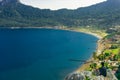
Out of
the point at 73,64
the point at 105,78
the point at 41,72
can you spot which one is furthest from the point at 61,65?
the point at 105,78

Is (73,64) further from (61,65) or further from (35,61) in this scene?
(35,61)

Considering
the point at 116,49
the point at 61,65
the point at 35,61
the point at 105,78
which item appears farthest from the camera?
the point at 116,49

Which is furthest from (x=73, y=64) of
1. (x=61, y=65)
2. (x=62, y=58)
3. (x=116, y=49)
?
(x=116, y=49)

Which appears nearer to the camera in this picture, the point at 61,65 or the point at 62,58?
the point at 61,65

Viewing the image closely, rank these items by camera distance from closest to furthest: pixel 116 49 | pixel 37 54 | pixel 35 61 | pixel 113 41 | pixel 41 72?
pixel 41 72, pixel 35 61, pixel 116 49, pixel 37 54, pixel 113 41

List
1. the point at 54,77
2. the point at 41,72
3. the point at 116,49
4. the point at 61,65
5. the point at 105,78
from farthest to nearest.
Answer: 1. the point at 116,49
2. the point at 61,65
3. the point at 41,72
4. the point at 54,77
5. the point at 105,78

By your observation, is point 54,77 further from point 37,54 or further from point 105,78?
point 37,54

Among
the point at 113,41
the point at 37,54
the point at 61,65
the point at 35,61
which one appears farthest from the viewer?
the point at 113,41

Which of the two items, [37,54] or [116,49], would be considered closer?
[116,49]
